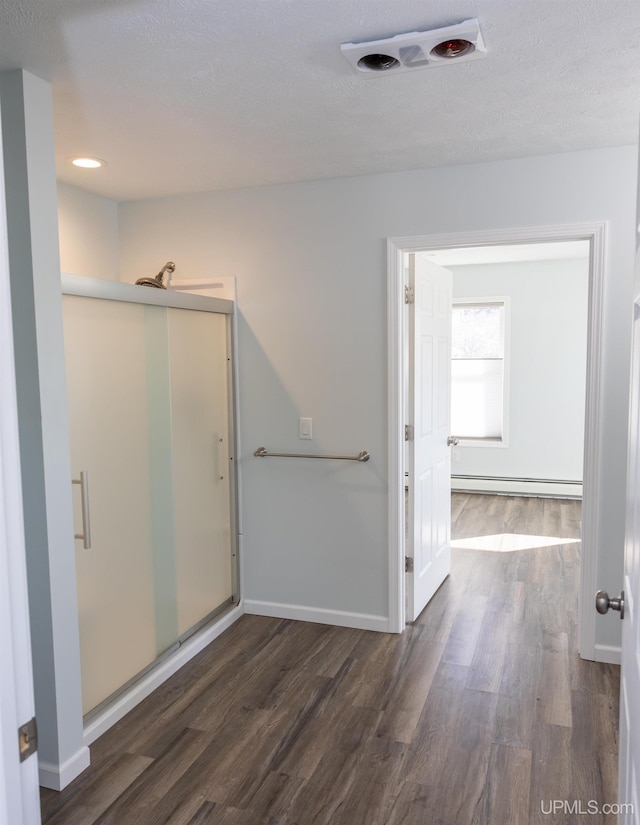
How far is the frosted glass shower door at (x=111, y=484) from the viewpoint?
2426 millimetres

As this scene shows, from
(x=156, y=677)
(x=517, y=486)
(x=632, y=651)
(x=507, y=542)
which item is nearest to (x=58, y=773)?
(x=156, y=677)

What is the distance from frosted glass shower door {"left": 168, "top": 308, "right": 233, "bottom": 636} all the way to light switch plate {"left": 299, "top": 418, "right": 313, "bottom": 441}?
41 centimetres

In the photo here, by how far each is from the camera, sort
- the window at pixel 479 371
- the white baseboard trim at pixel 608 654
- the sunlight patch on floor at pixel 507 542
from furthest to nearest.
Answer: the window at pixel 479 371 < the sunlight patch on floor at pixel 507 542 < the white baseboard trim at pixel 608 654

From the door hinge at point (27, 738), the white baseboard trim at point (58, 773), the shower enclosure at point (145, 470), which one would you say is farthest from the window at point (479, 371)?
the door hinge at point (27, 738)

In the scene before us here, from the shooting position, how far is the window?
6.73m

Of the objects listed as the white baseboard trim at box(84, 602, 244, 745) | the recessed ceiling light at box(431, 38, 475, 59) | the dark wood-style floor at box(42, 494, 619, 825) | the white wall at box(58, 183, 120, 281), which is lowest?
the dark wood-style floor at box(42, 494, 619, 825)

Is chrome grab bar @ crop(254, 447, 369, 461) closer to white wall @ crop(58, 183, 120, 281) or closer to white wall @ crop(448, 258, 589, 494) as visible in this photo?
white wall @ crop(58, 183, 120, 281)

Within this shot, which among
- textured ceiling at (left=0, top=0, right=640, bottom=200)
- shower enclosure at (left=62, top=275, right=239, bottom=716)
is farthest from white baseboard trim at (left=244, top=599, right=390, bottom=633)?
textured ceiling at (left=0, top=0, right=640, bottom=200)

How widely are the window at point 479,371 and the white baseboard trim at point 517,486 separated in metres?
0.43

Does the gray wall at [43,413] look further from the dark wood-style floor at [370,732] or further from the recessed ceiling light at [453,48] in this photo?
the recessed ceiling light at [453,48]

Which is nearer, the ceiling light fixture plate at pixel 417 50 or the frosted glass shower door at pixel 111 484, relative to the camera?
the ceiling light fixture plate at pixel 417 50

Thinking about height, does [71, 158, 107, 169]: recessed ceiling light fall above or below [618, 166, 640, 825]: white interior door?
above

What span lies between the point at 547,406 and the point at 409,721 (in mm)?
4592

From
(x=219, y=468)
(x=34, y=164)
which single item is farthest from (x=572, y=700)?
(x=34, y=164)
